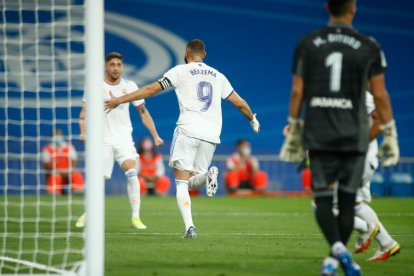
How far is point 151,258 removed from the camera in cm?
856

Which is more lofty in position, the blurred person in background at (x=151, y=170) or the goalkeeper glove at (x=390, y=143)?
the blurred person in background at (x=151, y=170)

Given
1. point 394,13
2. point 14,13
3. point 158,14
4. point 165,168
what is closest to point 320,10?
point 394,13

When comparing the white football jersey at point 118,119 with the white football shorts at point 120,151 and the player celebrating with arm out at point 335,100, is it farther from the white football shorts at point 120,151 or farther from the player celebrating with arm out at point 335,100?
the player celebrating with arm out at point 335,100

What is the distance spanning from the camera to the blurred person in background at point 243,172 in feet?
84.9

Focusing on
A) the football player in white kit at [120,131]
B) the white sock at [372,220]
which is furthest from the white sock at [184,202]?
the white sock at [372,220]

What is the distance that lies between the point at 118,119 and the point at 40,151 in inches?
519

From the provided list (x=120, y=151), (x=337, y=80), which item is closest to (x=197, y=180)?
(x=120, y=151)

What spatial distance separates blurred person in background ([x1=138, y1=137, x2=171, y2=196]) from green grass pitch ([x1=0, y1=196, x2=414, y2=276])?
838 cm

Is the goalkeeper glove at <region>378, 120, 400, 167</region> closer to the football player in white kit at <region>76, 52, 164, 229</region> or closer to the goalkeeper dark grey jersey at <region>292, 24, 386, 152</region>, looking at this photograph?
the goalkeeper dark grey jersey at <region>292, 24, 386, 152</region>

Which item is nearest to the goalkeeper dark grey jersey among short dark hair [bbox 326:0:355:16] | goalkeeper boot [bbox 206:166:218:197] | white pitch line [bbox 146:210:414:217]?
short dark hair [bbox 326:0:355:16]

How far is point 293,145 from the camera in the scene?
23.3ft

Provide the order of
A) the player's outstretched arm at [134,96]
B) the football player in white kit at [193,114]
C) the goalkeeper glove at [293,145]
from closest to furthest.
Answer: the goalkeeper glove at [293,145]
the player's outstretched arm at [134,96]
the football player in white kit at [193,114]

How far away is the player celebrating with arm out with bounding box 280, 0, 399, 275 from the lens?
6.86m

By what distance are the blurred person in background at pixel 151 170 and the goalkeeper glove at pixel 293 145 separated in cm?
1854
